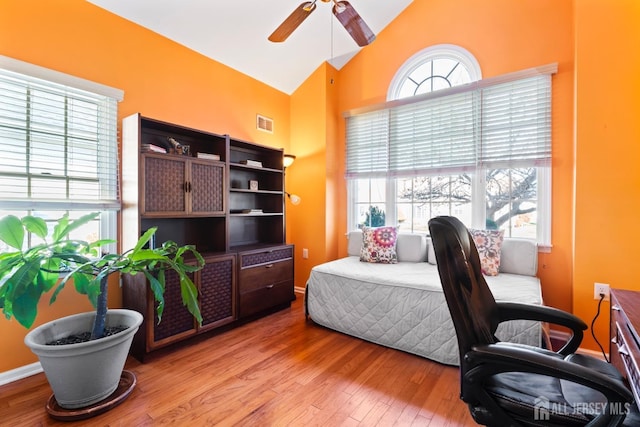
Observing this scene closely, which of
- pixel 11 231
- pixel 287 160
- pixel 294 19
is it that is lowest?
pixel 11 231

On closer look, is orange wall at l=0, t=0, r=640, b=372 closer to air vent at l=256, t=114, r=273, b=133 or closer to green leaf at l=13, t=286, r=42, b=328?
air vent at l=256, t=114, r=273, b=133

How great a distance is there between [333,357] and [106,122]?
255 cm

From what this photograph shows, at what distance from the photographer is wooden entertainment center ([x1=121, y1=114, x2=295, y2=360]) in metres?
2.19

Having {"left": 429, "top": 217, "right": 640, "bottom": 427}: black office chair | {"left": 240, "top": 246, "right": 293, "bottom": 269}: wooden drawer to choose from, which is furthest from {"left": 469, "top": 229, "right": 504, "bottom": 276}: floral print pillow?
{"left": 240, "top": 246, "right": 293, "bottom": 269}: wooden drawer

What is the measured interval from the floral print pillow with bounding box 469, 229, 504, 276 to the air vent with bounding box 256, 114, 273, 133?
264 centimetres

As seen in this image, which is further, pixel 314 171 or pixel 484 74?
pixel 314 171

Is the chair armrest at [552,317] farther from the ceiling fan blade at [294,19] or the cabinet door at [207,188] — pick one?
the cabinet door at [207,188]

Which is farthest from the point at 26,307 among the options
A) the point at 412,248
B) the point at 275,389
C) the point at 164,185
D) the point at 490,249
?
the point at 490,249

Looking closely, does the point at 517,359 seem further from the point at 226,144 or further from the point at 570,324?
the point at 226,144

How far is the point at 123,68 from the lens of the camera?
92.7 inches

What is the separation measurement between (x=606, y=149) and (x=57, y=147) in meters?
3.92

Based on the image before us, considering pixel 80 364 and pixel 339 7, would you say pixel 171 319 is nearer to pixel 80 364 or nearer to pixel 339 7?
pixel 80 364

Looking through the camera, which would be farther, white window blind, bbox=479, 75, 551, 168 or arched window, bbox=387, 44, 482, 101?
arched window, bbox=387, 44, 482, 101

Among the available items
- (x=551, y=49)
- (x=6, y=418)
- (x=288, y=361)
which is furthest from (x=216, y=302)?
(x=551, y=49)
